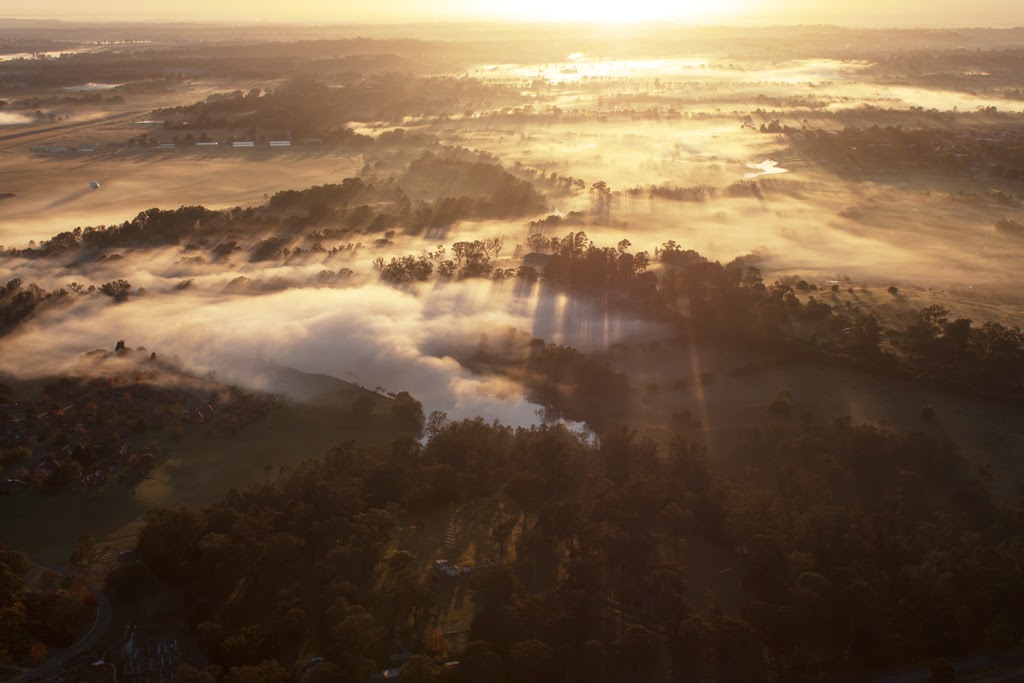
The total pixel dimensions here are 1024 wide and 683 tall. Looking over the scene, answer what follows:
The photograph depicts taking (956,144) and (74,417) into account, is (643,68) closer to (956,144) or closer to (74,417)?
(956,144)

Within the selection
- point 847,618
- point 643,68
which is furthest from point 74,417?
point 643,68

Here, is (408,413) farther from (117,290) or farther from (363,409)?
(117,290)

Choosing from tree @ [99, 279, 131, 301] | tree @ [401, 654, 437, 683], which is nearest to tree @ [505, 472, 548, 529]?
tree @ [401, 654, 437, 683]

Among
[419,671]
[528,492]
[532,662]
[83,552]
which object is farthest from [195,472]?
[532,662]

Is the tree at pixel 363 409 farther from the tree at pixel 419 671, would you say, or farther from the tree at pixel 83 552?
the tree at pixel 419 671

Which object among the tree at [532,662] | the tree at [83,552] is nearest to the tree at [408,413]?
the tree at [83,552]

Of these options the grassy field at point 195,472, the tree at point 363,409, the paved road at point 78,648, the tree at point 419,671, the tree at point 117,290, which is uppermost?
the tree at point 117,290

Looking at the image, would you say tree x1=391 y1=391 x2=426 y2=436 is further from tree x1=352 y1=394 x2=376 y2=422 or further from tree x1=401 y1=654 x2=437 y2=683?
tree x1=401 y1=654 x2=437 y2=683

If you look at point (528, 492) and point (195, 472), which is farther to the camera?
point (195, 472)
